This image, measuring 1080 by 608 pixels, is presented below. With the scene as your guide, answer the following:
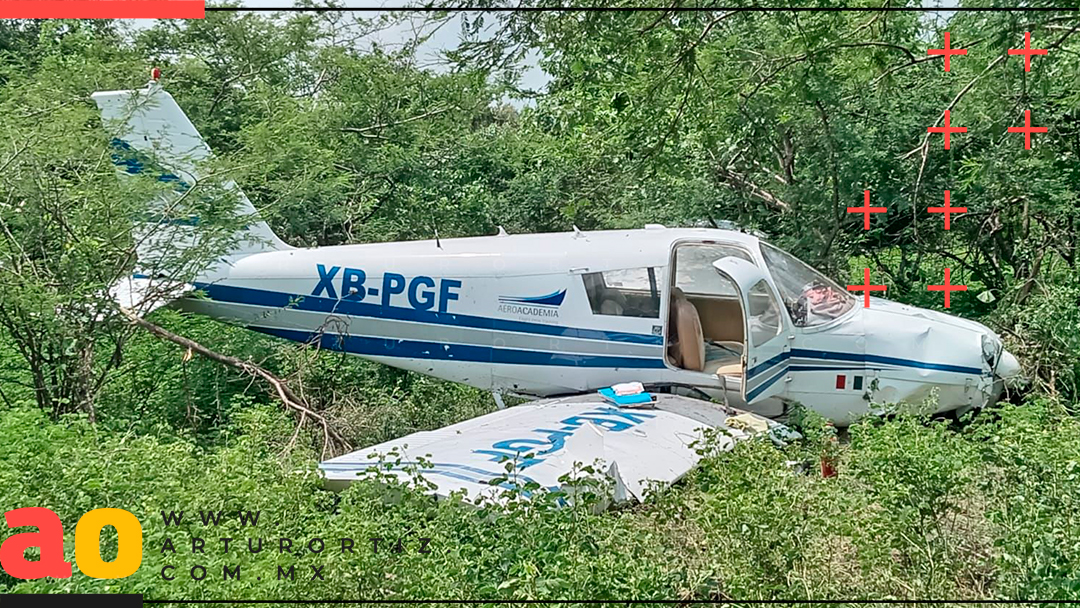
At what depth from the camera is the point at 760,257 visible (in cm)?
666

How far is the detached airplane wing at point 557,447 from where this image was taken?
4574mm

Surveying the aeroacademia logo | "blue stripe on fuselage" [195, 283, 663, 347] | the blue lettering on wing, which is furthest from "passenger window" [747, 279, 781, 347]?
the aeroacademia logo

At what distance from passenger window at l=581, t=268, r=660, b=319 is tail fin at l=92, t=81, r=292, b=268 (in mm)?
3086

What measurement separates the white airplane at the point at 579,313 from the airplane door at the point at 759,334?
0.01 meters

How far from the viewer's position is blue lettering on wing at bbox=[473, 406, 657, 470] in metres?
5.17

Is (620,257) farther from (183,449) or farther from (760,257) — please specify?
(183,449)

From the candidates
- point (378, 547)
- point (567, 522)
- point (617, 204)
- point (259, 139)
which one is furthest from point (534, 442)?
point (617, 204)

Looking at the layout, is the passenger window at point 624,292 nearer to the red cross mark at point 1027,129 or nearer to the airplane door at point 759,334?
the airplane door at point 759,334

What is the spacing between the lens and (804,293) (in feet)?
22.1

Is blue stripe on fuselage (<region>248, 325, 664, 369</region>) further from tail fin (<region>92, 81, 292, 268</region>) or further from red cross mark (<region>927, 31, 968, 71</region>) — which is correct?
red cross mark (<region>927, 31, 968, 71</region>)

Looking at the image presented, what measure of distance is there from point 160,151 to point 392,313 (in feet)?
7.97

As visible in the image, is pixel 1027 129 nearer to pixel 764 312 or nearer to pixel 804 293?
pixel 804 293

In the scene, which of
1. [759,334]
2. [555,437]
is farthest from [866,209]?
[555,437]

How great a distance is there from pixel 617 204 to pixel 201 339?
19.7 ft
